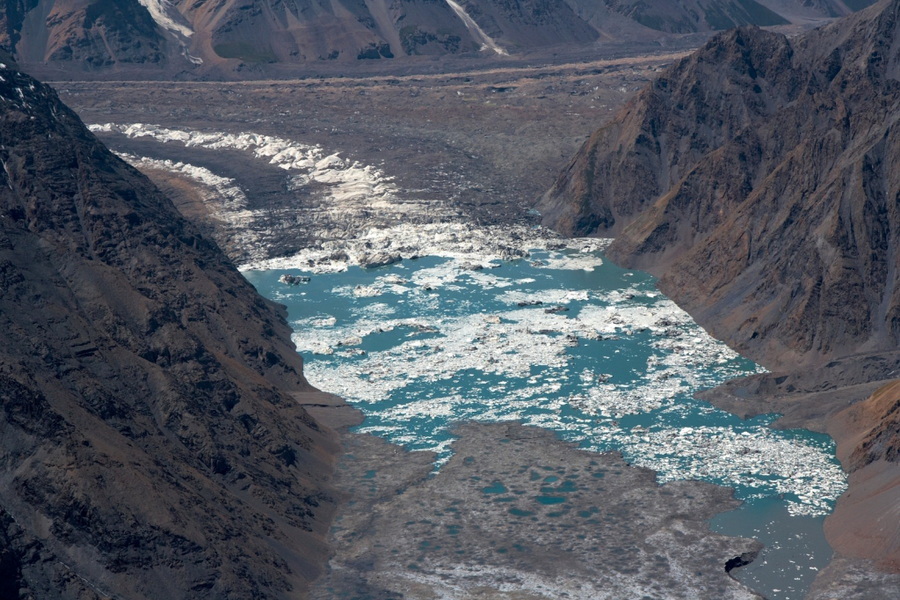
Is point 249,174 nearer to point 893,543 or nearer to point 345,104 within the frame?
point 345,104

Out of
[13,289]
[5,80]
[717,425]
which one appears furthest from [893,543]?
[5,80]

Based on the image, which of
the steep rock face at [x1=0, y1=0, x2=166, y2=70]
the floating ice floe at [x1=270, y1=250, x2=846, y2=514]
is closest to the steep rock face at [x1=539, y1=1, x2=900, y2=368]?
the floating ice floe at [x1=270, y1=250, x2=846, y2=514]

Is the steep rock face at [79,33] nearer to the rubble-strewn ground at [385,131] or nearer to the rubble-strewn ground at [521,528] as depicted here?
the rubble-strewn ground at [385,131]

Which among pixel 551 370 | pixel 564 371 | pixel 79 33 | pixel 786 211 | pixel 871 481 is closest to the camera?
pixel 871 481

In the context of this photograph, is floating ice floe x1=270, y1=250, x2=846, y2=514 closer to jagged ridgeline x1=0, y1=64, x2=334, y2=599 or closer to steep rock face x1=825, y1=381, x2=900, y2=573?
steep rock face x1=825, y1=381, x2=900, y2=573

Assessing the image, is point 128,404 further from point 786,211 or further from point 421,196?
point 421,196

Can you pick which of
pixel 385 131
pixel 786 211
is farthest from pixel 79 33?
pixel 786 211

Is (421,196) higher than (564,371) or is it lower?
higher
